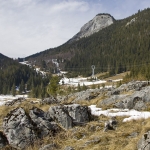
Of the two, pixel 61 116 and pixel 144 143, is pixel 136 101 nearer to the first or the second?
pixel 61 116

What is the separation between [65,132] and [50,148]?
2424mm

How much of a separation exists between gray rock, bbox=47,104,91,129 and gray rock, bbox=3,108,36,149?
89.6 inches

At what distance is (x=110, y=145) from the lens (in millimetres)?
10680

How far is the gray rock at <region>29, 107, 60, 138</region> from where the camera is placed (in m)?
13.5

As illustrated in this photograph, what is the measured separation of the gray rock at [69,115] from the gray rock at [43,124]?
0.70 metres

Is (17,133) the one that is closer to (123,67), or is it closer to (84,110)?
(84,110)

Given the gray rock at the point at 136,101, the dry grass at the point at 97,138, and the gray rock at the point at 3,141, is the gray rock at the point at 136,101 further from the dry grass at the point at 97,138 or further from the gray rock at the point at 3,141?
the gray rock at the point at 3,141

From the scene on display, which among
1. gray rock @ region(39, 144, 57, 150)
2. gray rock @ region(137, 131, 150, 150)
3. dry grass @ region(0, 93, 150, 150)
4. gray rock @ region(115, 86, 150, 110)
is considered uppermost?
gray rock @ region(115, 86, 150, 110)

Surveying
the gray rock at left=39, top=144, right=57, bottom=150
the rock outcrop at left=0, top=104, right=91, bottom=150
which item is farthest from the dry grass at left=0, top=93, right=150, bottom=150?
the rock outcrop at left=0, top=104, right=91, bottom=150

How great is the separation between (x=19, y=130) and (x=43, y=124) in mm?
1557

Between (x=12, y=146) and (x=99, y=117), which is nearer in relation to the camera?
(x=12, y=146)

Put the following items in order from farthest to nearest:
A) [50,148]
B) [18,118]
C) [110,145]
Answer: [18,118]
[50,148]
[110,145]

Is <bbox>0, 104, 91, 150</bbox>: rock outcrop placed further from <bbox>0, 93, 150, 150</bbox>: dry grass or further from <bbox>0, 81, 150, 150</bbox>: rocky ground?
<bbox>0, 93, 150, 150</bbox>: dry grass

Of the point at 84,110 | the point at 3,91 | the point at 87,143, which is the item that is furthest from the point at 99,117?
the point at 3,91
